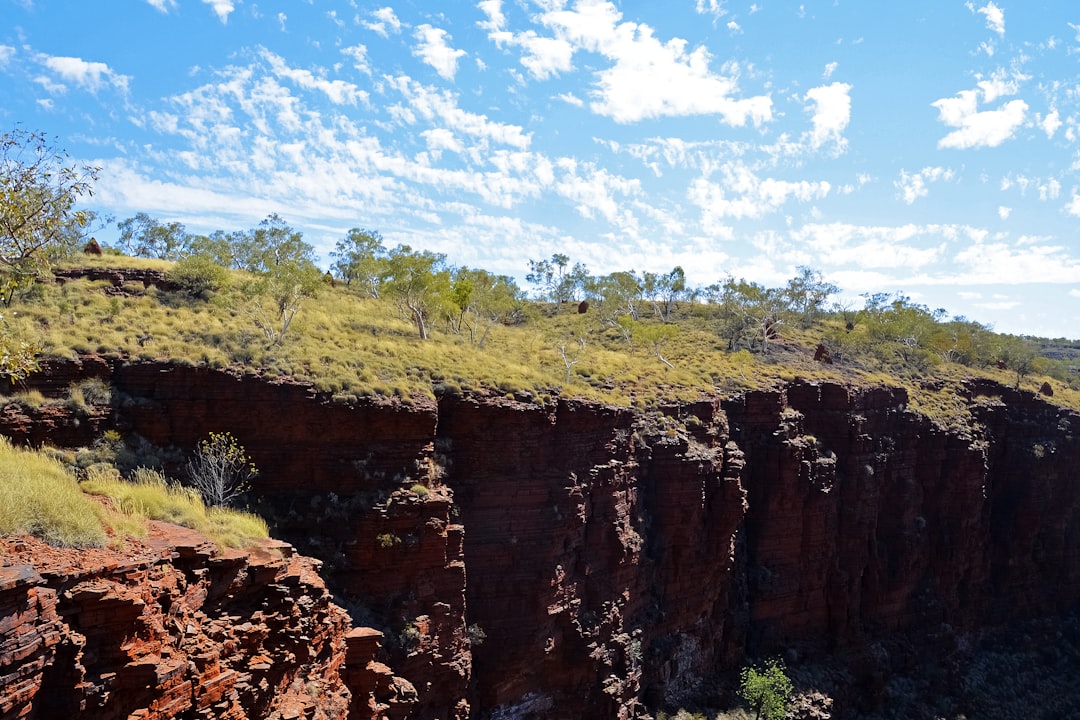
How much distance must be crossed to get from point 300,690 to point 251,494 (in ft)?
23.4

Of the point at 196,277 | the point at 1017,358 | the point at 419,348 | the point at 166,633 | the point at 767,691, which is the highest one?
the point at 196,277

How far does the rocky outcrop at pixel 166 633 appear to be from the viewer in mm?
8953

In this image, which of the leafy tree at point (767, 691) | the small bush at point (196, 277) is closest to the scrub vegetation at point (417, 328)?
the small bush at point (196, 277)

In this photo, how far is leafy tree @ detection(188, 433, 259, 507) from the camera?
17547 millimetres

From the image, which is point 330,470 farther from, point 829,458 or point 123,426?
point 829,458

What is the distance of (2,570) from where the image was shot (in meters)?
8.77

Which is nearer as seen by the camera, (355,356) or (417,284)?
(355,356)

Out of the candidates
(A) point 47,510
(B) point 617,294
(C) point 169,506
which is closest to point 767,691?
(C) point 169,506

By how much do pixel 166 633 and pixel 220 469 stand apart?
8.11m

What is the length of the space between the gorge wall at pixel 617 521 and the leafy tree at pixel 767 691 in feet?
5.30

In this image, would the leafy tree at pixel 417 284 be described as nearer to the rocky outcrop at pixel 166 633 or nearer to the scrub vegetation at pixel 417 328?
the scrub vegetation at pixel 417 328

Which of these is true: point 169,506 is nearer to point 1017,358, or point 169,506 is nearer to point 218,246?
point 218,246

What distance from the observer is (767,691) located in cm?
2920

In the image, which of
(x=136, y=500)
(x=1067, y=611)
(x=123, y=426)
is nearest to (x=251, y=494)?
(x=123, y=426)
